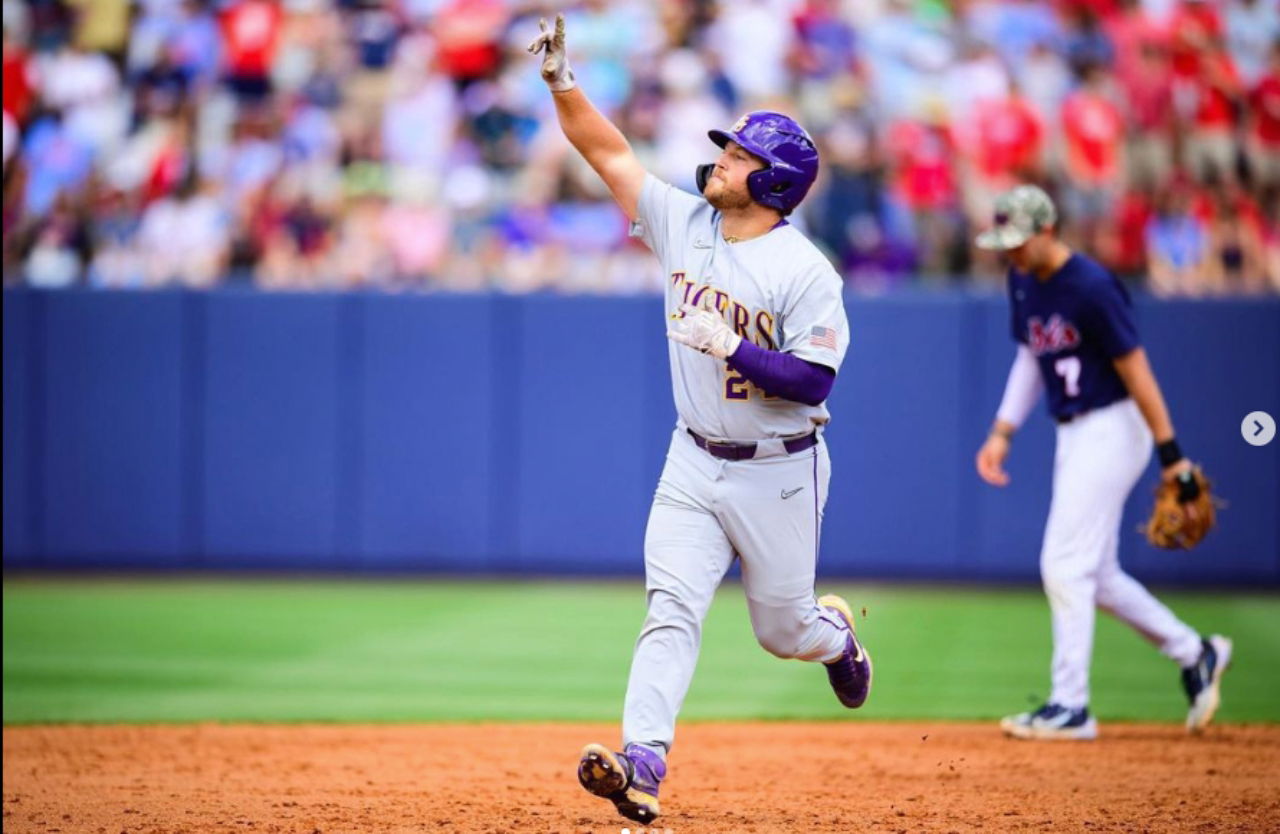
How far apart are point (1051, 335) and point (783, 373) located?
249 cm

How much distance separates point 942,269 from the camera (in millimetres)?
13266

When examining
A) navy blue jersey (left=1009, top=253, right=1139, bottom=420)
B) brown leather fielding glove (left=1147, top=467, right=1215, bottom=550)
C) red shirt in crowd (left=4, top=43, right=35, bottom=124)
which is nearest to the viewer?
navy blue jersey (left=1009, top=253, right=1139, bottom=420)

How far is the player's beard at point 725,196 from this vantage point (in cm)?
556

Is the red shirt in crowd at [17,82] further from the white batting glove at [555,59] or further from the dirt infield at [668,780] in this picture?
the white batting glove at [555,59]

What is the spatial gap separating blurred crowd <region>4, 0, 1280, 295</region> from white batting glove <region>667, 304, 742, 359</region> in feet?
26.1

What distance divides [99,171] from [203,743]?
7.95 m

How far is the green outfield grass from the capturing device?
8367 mm

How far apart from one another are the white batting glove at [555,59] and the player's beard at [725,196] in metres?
0.56

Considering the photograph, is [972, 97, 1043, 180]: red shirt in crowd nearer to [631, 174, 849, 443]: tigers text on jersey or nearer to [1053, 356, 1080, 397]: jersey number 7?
[1053, 356, 1080, 397]: jersey number 7

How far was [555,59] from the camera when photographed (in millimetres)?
5547

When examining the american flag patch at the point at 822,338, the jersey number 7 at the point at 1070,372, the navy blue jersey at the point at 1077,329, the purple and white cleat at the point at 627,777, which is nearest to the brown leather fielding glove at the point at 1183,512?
the navy blue jersey at the point at 1077,329

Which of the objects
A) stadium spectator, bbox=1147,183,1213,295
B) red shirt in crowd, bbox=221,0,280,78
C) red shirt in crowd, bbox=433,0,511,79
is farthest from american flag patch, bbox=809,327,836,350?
red shirt in crowd, bbox=221,0,280,78

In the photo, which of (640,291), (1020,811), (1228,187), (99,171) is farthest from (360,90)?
(1020,811)

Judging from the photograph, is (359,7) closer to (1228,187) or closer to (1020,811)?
(1228,187)
